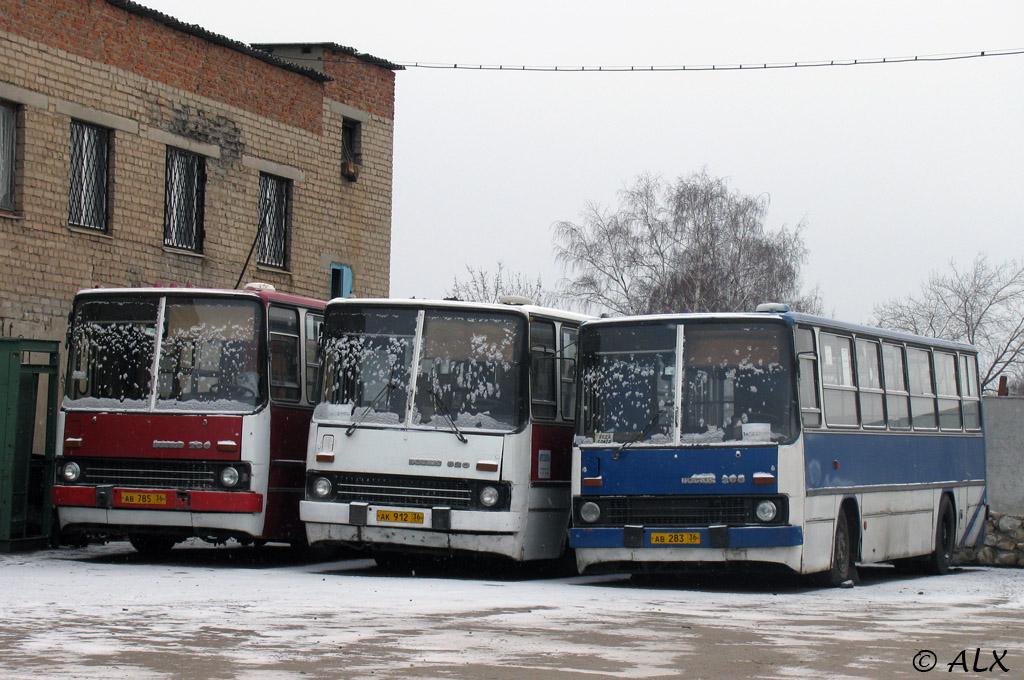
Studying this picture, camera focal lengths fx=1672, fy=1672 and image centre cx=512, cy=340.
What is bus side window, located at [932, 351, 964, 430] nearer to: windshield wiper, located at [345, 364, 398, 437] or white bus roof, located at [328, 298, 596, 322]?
white bus roof, located at [328, 298, 596, 322]

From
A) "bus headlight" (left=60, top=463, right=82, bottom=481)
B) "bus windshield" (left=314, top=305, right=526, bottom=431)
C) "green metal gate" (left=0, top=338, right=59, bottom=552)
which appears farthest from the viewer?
"green metal gate" (left=0, top=338, right=59, bottom=552)

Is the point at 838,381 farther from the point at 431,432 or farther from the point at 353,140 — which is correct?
the point at 353,140

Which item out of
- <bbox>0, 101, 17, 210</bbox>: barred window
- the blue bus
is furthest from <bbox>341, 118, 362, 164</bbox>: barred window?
the blue bus

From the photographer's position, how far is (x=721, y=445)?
15.8 metres

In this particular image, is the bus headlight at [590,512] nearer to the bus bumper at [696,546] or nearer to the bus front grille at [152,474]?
the bus bumper at [696,546]

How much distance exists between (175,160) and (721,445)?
48.6 feet

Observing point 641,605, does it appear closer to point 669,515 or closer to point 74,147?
point 669,515

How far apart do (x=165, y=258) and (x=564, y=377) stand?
11703 mm

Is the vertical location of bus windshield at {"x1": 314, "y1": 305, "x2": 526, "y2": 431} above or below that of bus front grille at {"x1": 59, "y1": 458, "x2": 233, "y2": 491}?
above

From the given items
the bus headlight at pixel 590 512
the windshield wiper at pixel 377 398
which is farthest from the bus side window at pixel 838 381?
the windshield wiper at pixel 377 398

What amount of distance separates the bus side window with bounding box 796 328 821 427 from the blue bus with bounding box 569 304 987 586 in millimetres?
19

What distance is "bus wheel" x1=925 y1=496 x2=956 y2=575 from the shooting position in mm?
20328

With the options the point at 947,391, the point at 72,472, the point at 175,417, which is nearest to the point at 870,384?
the point at 947,391

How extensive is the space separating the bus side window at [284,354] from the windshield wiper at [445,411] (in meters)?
1.87
